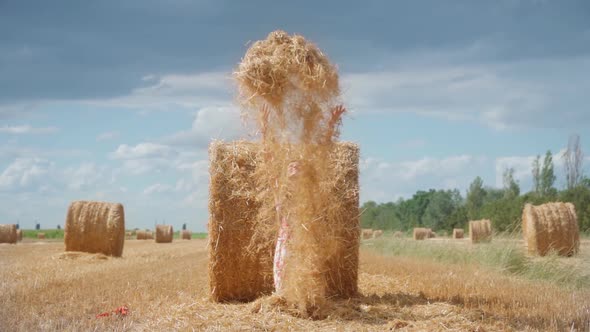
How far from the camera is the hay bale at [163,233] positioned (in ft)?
86.2

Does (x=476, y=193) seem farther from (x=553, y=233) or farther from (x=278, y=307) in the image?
(x=278, y=307)

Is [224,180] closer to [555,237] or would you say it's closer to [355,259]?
[355,259]

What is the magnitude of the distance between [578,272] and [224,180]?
608 centimetres

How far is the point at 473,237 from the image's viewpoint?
21078 mm

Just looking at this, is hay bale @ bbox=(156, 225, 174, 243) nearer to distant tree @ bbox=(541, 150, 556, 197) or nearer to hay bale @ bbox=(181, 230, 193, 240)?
hay bale @ bbox=(181, 230, 193, 240)

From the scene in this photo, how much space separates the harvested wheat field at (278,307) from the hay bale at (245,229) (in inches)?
13.3

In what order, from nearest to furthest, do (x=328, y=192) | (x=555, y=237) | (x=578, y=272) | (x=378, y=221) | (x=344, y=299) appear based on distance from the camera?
(x=328, y=192)
(x=344, y=299)
(x=578, y=272)
(x=555, y=237)
(x=378, y=221)

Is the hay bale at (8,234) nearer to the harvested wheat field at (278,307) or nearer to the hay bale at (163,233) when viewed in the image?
the hay bale at (163,233)

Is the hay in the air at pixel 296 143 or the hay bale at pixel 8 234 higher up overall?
the hay in the air at pixel 296 143

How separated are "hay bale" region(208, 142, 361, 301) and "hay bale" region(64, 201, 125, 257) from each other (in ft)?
27.4

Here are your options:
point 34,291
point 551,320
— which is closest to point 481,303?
point 551,320

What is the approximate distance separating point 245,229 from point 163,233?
786 inches

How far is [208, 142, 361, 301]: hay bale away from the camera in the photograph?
718cm

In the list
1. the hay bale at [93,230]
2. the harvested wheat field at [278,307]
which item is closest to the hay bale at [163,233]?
the hay bale at [93,230]
